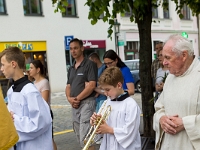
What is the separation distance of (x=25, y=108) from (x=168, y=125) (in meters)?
1.28

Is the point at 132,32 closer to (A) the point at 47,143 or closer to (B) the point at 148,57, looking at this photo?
(B) the point at 148,57

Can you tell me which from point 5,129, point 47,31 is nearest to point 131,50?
point 47,31

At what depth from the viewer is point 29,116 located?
287 cm

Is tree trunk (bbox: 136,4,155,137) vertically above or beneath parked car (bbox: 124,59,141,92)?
above

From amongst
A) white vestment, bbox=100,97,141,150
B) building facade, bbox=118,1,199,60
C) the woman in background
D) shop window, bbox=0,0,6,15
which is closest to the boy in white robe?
white vestment, bbox=100,97,141,150

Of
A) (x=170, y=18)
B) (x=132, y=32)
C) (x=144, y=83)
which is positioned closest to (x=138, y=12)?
(x=144, y=83)

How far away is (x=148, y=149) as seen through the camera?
4.82m

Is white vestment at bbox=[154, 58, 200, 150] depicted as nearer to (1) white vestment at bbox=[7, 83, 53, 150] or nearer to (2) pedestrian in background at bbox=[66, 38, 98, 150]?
(1) white vestment at bbox=[7, 83, 53, 150]

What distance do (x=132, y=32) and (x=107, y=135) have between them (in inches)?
819

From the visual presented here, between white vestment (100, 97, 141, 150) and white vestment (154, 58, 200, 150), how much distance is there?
0.40 meters

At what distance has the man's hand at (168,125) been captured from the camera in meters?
2.50

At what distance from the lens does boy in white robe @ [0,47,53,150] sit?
284 centimetres

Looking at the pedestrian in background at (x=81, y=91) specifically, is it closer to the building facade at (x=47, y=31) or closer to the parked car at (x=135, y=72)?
the parked car at (x=135, y=72)

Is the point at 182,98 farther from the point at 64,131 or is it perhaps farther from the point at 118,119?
the point at 64,131
